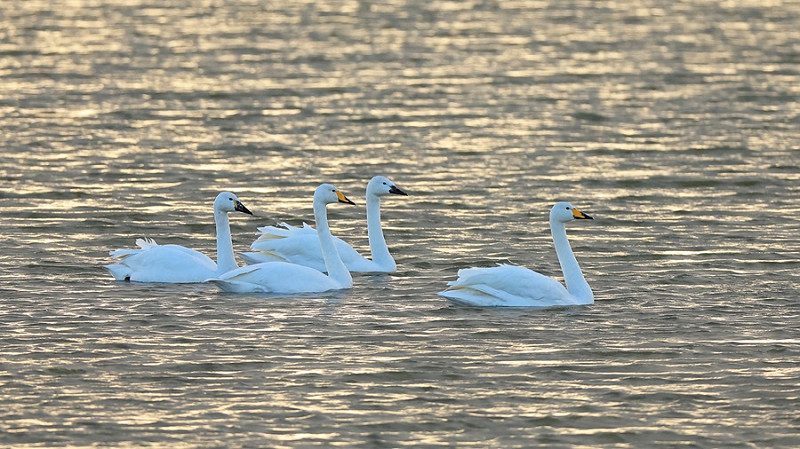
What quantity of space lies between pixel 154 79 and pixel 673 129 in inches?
372

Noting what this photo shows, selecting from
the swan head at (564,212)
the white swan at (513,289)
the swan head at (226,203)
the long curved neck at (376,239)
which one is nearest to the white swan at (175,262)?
the swan head at (226,203)

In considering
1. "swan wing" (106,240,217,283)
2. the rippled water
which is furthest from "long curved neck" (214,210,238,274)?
the rippled water

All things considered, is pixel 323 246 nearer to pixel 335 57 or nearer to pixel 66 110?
pixel 66 110

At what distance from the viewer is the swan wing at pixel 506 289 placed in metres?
13.6

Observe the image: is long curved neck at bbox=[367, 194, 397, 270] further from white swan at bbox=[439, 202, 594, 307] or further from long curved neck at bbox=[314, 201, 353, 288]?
white swan at bbox=[439, 202, 594, 307]

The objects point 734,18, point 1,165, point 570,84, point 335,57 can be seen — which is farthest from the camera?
point 734,18

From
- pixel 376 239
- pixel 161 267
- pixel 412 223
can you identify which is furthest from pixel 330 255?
pixel 412 223

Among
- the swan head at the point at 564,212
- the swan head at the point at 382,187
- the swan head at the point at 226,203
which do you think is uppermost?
the swan head at the point at 226,203

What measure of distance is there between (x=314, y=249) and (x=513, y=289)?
2556 millimetres

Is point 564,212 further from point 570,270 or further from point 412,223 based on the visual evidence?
point 412,223

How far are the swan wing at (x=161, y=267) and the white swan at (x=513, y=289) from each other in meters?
2.29

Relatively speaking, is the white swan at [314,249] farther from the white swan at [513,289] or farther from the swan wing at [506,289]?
the swan wing at [506,289]

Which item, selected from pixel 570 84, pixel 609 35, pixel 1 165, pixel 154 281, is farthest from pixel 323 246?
pixel 609 35

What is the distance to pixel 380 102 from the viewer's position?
26.3m
